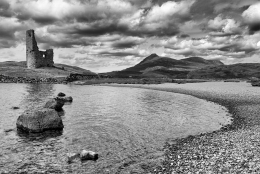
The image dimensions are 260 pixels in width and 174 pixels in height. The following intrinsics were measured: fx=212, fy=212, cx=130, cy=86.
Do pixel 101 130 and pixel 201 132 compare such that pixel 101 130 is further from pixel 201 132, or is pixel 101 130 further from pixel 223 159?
pixel 223 159

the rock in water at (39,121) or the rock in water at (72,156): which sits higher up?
the rock in water at (39,121)

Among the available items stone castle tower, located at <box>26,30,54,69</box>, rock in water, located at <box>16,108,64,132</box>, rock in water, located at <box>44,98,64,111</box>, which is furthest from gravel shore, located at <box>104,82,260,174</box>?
stone castle tower, located at <box>26,30,54,69</box>

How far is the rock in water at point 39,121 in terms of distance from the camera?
2331cm

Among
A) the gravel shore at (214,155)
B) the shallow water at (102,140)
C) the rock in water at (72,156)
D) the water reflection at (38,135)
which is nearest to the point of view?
the gravel shore at (214,155)

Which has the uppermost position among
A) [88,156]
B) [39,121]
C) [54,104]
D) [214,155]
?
[54,104]

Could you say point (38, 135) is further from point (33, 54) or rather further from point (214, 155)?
point (33, 54)

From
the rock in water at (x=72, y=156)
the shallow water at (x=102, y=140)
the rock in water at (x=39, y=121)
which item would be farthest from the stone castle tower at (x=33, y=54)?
the rock in water at (x=72, y=156)

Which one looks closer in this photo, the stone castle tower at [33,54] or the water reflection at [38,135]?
the water reflection at [38,135]

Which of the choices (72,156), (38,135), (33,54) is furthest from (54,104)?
(33,54)

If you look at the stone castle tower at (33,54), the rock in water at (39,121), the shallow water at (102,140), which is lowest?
the shallow water at (102,140)

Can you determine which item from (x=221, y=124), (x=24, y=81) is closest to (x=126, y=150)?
(x=221, y=124)

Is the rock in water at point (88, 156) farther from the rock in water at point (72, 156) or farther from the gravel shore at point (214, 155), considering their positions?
the gravel shore at point (214, 155)

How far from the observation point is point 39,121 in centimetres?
2358

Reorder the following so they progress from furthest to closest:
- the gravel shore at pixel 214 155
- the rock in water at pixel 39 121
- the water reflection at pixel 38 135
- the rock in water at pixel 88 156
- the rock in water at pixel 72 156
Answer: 1. the rock in water at pixel 39 121
2. the water reflection at pixel 38 135
3. the rock in water at pixel 88 156
4. the rock in water at pixel 72 156
5. the gravel shore at pixel 214 155
